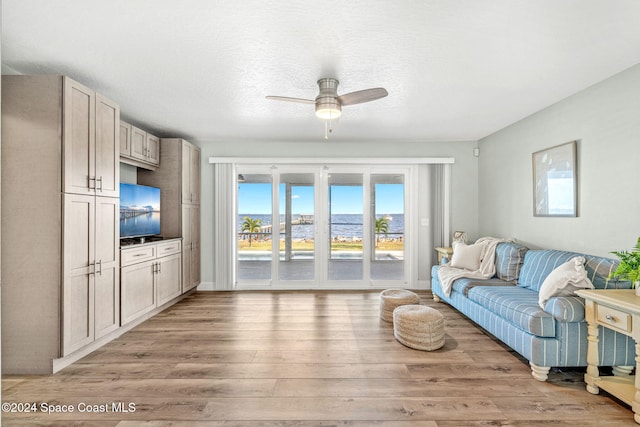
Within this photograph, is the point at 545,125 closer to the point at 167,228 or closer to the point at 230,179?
the point at 230,179

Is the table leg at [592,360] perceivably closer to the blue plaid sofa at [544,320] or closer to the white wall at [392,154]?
the blue plaid sofa at [544,320]

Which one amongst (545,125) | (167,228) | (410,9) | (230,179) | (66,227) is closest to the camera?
(410,9)

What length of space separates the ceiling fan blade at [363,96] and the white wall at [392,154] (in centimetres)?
250

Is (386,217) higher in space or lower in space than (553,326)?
higher

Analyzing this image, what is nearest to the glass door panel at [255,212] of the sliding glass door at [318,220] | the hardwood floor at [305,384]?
the sliding glass door at [318,220]

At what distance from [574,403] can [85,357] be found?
3975mm

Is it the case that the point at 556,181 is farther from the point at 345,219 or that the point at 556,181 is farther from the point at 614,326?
the point at 345,219

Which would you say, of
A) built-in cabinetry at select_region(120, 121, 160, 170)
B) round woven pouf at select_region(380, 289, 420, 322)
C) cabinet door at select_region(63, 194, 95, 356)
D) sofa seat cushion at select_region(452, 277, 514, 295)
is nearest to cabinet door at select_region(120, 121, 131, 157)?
built-in cabinetry at select_region(120, 121, 160, 170)

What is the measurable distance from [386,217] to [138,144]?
3778 mm

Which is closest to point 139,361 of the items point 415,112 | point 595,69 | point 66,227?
point 66,227

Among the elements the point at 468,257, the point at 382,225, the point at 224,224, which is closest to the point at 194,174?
the point at 224,224

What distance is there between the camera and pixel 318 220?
5.42 metres

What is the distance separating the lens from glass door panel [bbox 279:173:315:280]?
543 cm

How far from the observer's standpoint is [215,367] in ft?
9.11
